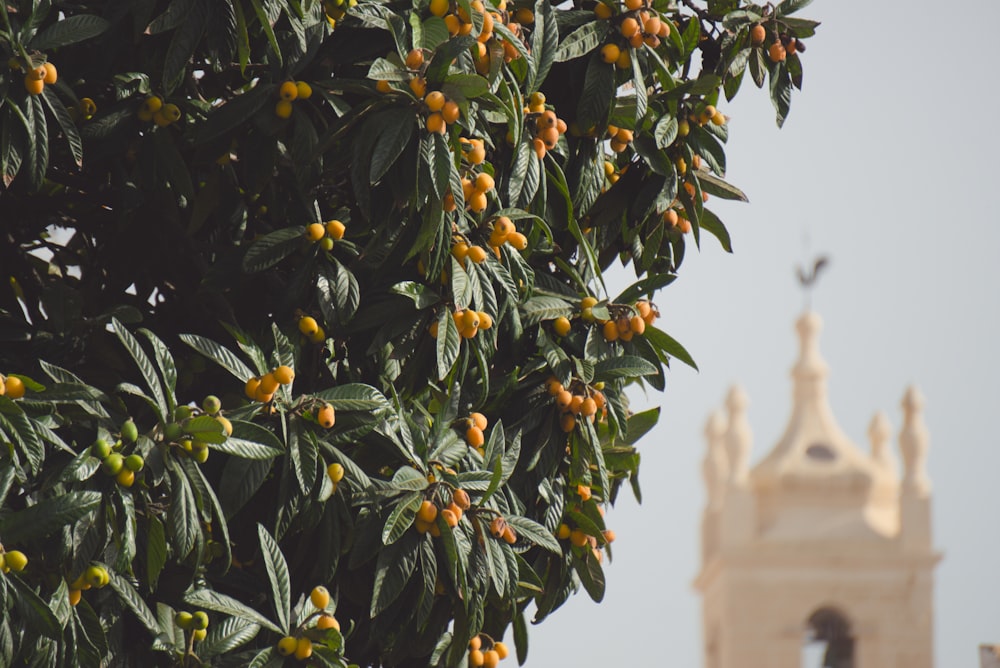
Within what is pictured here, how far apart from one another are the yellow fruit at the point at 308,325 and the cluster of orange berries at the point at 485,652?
33.6 inches

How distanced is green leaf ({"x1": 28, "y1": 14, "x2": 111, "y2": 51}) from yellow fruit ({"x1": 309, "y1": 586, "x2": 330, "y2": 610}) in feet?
4.21

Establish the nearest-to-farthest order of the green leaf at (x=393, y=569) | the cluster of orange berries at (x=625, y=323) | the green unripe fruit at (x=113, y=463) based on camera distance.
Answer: the green unripe fruit at (x=113, y=463)
the green leaf at (x=393, y=569)
the cluster of orange berries at (x=625, y=323)

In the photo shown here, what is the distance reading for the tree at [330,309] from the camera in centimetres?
370

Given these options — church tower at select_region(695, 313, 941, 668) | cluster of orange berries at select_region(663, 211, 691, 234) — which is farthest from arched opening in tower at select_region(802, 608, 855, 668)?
cluster of orange berries at select_region(663, 211, 691, 234)

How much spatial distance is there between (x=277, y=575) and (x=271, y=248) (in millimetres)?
727

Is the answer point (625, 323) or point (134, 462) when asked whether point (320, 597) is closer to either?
point (134, 462)

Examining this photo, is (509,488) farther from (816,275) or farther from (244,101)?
(816,275)

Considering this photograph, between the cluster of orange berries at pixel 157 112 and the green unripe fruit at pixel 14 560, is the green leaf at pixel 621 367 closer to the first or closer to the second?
the cluster of orange berries at pixel 157 112

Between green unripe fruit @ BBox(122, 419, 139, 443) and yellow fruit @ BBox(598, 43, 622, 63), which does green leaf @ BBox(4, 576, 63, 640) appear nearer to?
green unripe fruit @ BBox(122, 419, 139, 443)

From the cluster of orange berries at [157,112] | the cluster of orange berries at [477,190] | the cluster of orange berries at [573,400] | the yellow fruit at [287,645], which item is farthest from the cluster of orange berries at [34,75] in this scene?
the cluster of orange berries at [573,400]

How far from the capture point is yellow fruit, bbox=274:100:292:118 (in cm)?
401

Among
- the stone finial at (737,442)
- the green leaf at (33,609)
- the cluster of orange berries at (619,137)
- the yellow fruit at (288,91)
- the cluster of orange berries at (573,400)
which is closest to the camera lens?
the green leaf at (33,609)

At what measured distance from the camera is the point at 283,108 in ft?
13.2

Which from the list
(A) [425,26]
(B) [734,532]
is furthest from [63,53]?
(B) [734,532]
